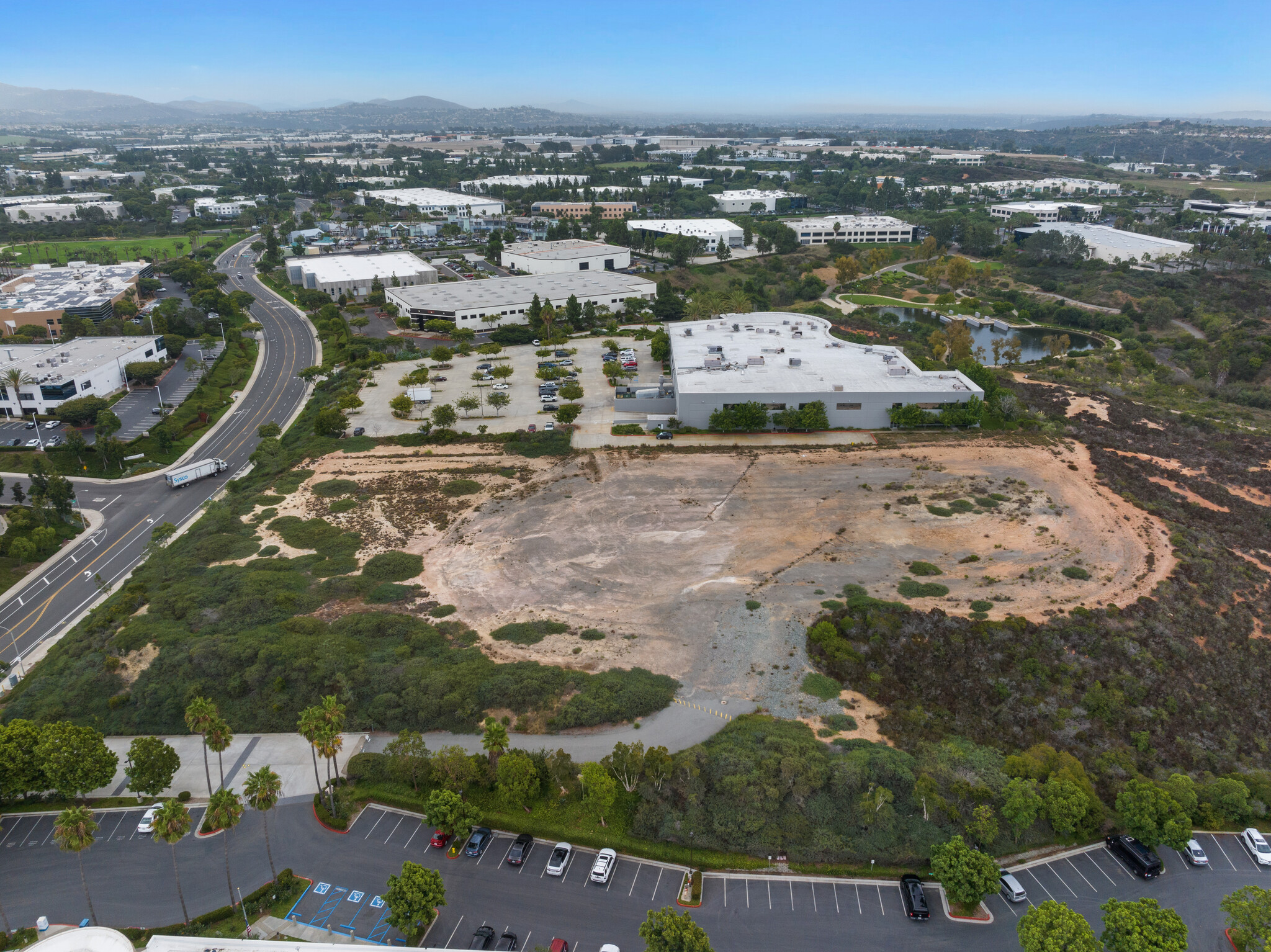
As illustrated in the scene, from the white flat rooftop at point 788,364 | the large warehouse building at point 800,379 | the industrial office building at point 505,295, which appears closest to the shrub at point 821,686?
the large warehouse building at point 800,379

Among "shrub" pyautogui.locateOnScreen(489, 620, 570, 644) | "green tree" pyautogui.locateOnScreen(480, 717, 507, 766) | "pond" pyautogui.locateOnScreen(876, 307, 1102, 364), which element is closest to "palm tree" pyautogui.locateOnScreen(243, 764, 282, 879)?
"green tree" pyautogui.locateOnScreen(480, 717, 507, 766)

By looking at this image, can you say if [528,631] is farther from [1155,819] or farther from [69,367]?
[69,367]

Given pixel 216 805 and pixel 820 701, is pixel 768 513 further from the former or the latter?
pixel 216 805

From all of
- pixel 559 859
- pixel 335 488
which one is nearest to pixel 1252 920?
pixel 559 859

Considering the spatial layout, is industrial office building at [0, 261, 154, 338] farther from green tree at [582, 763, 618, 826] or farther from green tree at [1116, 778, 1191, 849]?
green tree at [1116, 778, 1191, 849]

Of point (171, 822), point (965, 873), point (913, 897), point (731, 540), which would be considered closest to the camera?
point (171, 822)

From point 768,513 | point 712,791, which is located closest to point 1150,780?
point 712,791

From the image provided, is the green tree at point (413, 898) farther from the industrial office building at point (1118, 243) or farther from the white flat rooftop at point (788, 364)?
the industrial office building at point (1118, 243)
